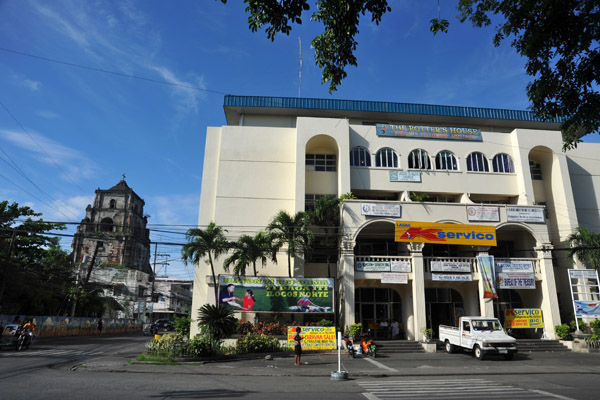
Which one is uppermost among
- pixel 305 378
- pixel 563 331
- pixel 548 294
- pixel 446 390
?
pixel 548 294

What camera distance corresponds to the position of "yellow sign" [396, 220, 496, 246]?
24.4m

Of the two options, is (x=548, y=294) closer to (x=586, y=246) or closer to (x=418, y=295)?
(x=586, y=246)

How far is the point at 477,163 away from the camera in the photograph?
28906 millimetres

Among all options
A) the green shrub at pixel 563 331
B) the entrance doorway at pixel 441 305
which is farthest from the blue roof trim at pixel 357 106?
the green shrub at pixel 563 331

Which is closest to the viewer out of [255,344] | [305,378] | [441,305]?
[305,378]

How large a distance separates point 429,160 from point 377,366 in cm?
1753

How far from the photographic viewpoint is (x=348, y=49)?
26.4ft

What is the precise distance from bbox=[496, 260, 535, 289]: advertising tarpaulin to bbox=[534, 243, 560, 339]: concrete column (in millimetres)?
897

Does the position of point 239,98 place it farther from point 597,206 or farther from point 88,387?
point 597,206

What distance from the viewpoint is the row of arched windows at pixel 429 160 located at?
2839 centimetres

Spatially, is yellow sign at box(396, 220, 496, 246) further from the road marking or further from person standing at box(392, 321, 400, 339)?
the road marking

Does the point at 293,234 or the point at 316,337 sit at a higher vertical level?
the point at 293,234

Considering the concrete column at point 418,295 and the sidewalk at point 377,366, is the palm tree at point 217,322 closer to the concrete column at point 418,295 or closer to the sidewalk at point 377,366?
the sidewalk at point 377,366

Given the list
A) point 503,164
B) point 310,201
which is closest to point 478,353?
point 310,201
